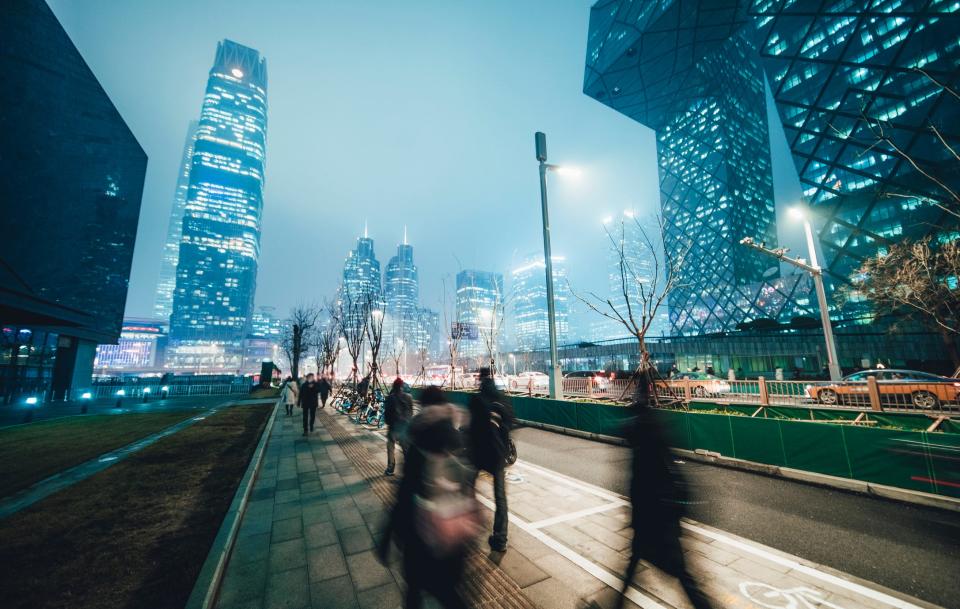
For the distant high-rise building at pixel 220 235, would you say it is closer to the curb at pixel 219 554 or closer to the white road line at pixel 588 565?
the curb at pixel 219 554

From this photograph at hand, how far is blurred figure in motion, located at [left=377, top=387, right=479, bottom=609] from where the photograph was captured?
280cm

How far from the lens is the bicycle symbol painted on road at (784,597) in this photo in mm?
3113

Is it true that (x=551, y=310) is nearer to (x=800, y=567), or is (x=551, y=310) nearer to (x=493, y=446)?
(x=493, y=446)

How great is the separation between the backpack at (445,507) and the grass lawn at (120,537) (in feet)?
8.37

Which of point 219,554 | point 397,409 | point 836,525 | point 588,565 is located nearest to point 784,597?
point 588,565

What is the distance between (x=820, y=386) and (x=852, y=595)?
1583 cm

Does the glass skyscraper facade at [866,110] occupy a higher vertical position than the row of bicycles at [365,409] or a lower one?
higher

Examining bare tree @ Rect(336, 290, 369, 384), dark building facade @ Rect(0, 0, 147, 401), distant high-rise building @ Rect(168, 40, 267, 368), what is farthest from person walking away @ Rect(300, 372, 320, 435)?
distant high-rise building @ Rect(168, 40, 267, 368)

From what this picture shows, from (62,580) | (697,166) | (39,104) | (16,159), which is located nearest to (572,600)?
(62,580)

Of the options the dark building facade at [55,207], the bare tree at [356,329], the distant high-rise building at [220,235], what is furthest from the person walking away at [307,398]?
the distant high-rise building at [220,235]

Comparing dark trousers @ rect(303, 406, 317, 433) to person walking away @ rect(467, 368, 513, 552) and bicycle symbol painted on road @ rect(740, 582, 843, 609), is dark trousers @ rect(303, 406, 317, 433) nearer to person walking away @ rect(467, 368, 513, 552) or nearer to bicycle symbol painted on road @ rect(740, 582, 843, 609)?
person walking away @ rect(467, 368, 513, 552)

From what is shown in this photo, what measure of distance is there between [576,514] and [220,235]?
17862 cm

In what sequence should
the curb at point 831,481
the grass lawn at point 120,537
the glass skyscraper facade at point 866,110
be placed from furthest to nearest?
the glass skyscraper facade at point 866,110 < the curb at point 831,481 < the grass lawn at point 120,537

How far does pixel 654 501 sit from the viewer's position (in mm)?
3740
